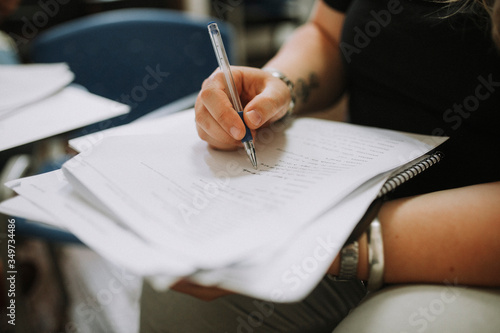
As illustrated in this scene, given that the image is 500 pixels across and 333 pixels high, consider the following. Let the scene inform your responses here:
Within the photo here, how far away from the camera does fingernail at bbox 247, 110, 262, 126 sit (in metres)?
0.43

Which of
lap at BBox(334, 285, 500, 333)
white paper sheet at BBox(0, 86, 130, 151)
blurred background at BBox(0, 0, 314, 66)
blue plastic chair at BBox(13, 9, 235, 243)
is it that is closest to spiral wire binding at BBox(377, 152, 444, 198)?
lap at BBox(334, 285, 500, 333)

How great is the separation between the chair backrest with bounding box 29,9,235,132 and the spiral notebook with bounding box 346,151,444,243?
0.69m

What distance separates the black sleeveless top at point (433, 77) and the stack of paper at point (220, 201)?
7 cm

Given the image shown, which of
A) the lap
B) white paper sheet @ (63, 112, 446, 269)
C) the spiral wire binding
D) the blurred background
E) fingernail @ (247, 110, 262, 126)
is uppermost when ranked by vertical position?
the spiral wire binding

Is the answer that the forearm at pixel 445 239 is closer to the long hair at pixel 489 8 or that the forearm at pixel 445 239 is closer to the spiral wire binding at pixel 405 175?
the spiral wire binding at pixel 405 175

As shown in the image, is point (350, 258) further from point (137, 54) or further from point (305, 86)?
point (137, 54)

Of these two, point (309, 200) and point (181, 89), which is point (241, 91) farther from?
point (181, 89)

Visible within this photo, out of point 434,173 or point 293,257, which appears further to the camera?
point 434,173

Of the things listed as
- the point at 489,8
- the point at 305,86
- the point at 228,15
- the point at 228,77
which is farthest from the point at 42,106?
the point at 228,15

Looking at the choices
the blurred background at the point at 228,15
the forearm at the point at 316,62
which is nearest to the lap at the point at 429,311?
the forearm at the point at 316,62

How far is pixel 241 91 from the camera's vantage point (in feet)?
1.74

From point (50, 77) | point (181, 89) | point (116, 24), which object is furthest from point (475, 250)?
point (116, 24)

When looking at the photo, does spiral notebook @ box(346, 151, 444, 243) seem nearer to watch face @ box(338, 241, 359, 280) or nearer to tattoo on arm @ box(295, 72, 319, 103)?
watch face @ box(338, 241, 359, 280)

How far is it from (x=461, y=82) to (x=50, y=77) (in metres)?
0.75
